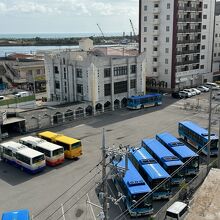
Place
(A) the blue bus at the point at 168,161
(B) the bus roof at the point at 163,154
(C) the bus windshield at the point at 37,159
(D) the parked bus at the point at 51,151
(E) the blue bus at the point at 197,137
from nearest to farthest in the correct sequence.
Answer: (A) the blue bus at the point at 168,161 → (B) the bus roof at the point at 163,154 → (C) the bus windshield at the point at 37,159 → (D) the parked bus at the point at 51,151 → (E) the blue bus at the point at 197,137

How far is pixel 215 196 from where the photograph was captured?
572 inches

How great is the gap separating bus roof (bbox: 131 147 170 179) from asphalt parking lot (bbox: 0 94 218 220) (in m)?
4.35

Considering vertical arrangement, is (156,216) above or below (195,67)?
below

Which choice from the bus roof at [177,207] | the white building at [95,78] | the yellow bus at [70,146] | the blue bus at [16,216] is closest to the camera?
the blue bus at [16,216]

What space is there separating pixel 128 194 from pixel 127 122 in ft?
83.5

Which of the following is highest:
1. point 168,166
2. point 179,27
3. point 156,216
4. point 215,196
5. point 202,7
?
point 202,7

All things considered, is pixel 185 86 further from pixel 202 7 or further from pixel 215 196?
pixel 215 196

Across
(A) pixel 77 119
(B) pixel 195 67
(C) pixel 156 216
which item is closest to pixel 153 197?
(C) pixel 156 216

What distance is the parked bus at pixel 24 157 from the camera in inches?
1273

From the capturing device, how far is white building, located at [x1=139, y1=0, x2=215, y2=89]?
70812mm

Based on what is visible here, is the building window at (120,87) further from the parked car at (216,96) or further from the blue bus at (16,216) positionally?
the blue bus at (16,216)

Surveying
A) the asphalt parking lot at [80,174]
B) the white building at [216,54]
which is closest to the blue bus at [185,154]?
the asphalt parking lot at [80,174]

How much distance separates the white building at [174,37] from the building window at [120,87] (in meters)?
17.5

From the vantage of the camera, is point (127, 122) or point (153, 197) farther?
point (127, 122)
